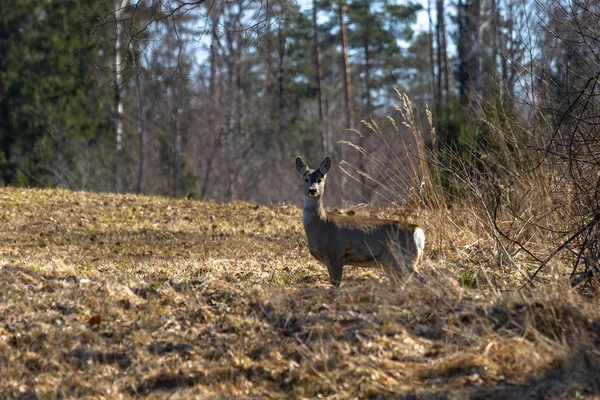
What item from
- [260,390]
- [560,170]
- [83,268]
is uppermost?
[560,170]

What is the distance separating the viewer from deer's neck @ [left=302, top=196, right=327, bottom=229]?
791cm

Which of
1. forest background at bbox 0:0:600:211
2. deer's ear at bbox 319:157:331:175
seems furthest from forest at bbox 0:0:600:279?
deer's ear at bbox 319:157:331:175

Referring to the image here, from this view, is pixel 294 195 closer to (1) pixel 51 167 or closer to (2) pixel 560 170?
(1) pixel 51 167

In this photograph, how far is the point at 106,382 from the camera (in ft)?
18.4

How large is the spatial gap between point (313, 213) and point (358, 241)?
0.55 m

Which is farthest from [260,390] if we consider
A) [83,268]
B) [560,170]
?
[560,170]

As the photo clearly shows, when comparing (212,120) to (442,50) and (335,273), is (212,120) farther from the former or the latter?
(335,273)

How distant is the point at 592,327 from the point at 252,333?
97.2 inches

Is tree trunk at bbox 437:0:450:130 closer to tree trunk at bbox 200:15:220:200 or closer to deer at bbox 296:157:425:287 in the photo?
tree trunk at bbox 200:15:220:200

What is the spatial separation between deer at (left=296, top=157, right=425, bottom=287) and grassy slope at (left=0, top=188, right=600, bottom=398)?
0.33 metres

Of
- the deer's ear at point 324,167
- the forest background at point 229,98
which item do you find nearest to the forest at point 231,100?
the forest background at point 229,98

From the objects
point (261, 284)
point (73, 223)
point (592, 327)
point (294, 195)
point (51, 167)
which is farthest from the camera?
point (294, 195)

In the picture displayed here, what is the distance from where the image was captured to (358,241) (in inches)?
304

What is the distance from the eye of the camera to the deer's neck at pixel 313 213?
7.91 m
